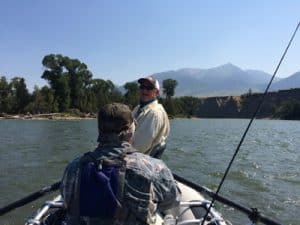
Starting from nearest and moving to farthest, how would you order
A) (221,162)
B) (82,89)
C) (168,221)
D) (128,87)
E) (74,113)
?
(168,221) → (221,162) → (74,113) → (82,89) → (128,87)

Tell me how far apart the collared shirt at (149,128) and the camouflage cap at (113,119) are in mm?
2698

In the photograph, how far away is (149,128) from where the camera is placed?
6328mm

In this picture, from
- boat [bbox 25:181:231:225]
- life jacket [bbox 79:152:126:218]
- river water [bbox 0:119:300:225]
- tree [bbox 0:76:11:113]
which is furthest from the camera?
tree [bbox 0:76:11:113]

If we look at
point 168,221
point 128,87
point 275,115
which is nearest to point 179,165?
point 168,221

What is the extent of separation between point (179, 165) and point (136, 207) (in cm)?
1729

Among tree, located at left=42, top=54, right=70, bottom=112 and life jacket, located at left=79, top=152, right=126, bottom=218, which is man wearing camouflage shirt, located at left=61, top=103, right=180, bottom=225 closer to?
life jacket, located at left=79, top=152, right=126, bottom=218

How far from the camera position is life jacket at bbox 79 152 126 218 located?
11.0 ft

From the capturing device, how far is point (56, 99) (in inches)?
4710

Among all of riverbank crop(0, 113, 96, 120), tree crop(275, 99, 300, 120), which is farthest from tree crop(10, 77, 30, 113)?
tree crop(275, 99, 300, 120)

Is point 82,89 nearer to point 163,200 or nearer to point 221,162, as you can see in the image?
point 221,162

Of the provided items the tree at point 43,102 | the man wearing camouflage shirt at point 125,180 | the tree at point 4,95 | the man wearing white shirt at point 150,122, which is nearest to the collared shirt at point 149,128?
the man wearing white shirt at point 150,122

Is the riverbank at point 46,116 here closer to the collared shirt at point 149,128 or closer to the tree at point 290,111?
the tree at point 290,111

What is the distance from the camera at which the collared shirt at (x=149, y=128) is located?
6.29 m

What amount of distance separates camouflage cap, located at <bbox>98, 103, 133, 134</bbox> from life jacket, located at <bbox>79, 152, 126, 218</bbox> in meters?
0.24
